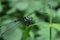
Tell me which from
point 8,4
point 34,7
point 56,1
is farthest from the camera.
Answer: point 8,4

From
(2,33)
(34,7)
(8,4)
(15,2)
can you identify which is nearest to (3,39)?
(2,33)

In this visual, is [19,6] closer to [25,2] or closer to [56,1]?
[25,2]

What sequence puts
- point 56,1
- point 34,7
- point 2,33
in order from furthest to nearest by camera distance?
1. point 56,1
2. point 34,7
3. point 2,33

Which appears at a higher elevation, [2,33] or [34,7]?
[2,33]

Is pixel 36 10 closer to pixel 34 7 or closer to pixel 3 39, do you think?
pixel 34 7

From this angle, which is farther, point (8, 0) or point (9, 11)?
point (8, 0)

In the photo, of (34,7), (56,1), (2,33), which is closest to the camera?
(2,33)

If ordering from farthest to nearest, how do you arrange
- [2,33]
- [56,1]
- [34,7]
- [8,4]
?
[8,4], [56,1], [34,7], [2,33]

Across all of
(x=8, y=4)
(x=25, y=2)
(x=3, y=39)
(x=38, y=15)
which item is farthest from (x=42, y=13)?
(x=3, y=39)

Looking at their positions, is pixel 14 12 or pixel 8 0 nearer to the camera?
pixel 14 12
